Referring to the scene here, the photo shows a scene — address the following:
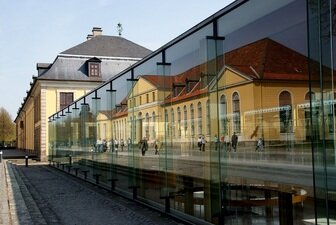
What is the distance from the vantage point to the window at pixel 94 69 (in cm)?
4741

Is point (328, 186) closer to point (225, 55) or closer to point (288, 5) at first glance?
point (288, 5)

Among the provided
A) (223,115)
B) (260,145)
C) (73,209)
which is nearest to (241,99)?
(223,115)

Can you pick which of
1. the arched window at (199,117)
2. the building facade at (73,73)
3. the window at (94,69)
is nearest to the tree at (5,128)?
the building facade at (73,73)

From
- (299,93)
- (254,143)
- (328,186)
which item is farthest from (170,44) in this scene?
(328,186)

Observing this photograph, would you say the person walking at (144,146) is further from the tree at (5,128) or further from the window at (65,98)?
the tree at (5,128)

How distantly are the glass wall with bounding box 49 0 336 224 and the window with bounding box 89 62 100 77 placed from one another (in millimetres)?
37623

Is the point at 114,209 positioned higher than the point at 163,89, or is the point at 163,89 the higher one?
the point at 163,89

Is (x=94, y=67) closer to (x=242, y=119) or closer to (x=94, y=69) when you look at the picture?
(x=94, y=69)

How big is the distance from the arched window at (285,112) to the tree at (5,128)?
100 m

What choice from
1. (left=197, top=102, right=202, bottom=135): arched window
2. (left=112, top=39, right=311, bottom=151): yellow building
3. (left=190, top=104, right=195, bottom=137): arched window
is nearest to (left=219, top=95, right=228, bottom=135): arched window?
(left=112, top=39, right=311, bottom=151): yellow building

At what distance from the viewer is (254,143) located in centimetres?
552

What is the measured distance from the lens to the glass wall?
444cm

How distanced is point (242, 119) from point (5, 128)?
101463mm

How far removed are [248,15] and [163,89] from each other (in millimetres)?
3107
